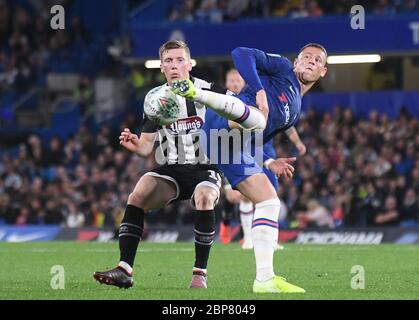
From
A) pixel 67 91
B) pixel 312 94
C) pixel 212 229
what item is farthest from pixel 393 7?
pixel 212 229

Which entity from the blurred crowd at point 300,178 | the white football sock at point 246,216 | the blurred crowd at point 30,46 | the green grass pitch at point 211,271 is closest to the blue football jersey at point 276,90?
the green grass pitch at point 211,271

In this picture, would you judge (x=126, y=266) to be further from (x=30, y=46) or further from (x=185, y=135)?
(x=30, y=46)

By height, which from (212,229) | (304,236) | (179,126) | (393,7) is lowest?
(304,236)

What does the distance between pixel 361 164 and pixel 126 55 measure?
291 inches

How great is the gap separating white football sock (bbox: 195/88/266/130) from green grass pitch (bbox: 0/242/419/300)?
4.67ft

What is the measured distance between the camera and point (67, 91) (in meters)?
30.5

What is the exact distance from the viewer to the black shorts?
34.1 ft

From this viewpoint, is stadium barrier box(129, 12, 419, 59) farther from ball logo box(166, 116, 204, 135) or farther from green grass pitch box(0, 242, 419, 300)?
ball logo box(166, 116, 204, 135)

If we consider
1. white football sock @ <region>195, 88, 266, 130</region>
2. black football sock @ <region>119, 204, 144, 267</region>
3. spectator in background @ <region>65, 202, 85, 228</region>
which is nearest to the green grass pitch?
black football sock @ <region>119, 204, 144, 267</region>

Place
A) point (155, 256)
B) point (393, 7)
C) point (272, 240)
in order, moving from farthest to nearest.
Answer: point (393, 7) < point (155, 256) < point (272, 240)

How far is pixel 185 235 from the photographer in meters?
21.1

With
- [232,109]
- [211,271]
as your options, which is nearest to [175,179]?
[232,109]

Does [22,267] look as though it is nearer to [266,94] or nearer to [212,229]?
[212,229]

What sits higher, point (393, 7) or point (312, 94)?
point (393, 7)
